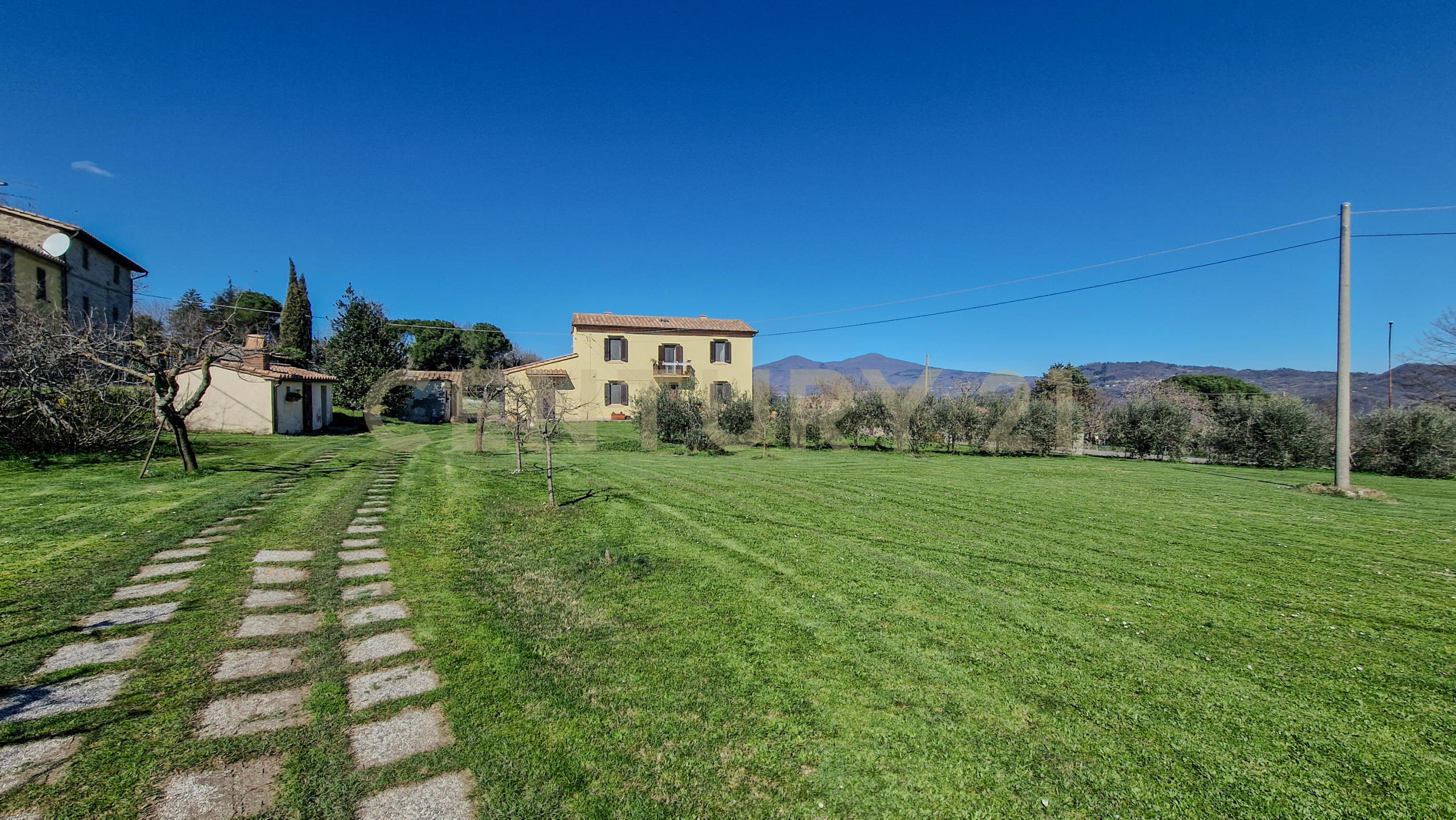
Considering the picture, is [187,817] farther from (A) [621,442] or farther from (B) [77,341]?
(A) [621,442]

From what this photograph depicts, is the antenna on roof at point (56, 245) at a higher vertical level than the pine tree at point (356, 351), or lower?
higher

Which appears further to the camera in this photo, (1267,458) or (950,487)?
(1267,458)

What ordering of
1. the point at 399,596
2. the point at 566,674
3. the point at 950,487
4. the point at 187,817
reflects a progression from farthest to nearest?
the point at 950,487
the point at 399,596
the point at 566,674
the point at 187,817

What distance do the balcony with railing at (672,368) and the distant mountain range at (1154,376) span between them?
3.82 m

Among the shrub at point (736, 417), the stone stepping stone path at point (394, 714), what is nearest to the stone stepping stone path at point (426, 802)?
the stone stepping stone path at point (394, 714)

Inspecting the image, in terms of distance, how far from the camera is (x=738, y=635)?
3717mm

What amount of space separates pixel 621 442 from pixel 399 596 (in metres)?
14.2

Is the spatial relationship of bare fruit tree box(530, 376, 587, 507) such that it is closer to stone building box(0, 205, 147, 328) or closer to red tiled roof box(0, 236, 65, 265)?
stone building box(0, 205, 147, 328)

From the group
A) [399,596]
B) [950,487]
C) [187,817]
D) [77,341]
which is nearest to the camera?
[187,817]

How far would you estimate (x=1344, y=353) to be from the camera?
10031 millimetres

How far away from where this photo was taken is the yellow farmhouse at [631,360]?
2669 centimetres

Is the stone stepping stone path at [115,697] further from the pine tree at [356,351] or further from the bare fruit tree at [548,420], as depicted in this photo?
the pine tree at [356,351]

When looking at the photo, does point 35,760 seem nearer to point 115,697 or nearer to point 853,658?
point 115,697

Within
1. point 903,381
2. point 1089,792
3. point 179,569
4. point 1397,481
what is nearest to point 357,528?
point 179,569
